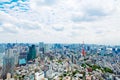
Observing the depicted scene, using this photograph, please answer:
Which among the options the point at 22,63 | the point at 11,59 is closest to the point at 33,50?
the point at 22,63

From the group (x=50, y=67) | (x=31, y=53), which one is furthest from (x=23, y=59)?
(x=50, y=67)

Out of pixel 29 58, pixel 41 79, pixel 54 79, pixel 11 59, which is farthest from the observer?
pixel 29 58

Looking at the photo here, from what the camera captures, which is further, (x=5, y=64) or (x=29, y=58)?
(x=29, y=58)

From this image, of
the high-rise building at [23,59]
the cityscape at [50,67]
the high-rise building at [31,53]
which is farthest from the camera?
the high-rise building at [31,53]

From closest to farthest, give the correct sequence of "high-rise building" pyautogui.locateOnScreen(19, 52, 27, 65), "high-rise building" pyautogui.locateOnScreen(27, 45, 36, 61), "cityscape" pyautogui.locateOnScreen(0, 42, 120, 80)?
"cityscape" pyautogui.locateOnScreen(0, 42, 120, 80)
"high-rise building" pyautogui.locateOnScreen(19, 52, 27, 65)
"high-rise building" pyautogui.locateOnScreen(27, 45, 36, 61)

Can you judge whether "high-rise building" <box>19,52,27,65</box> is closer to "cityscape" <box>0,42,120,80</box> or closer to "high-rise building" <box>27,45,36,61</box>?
"cityscape" <box>0,42,120,80</box>

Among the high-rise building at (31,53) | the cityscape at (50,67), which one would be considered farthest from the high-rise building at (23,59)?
the high-rise building at (31,53)

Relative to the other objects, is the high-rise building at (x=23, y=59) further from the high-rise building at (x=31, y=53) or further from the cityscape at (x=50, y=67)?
the high-rise building at (x=31, y=53)

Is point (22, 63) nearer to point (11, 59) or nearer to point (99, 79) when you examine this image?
point (11, 59)

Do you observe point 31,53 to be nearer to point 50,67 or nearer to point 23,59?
point 23,59

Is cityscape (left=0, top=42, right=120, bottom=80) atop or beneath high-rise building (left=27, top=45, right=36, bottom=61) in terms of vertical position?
beneath

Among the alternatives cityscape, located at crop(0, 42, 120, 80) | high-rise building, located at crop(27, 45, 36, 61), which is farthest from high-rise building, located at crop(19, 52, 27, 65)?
high-rise building, located at crop(27, 45, 36, 61)
